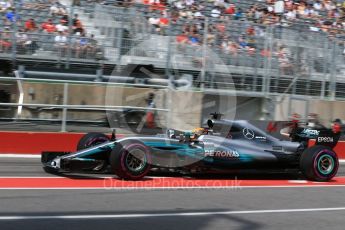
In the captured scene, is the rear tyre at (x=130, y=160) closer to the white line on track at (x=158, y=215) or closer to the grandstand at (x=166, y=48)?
the white line on track at (x=158, y=215)

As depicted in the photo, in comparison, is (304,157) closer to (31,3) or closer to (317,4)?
(31,3)

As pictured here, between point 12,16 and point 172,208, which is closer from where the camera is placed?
point 172,208

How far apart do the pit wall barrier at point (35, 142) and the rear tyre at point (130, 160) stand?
346cm

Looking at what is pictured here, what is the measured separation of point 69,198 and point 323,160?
4.75 m

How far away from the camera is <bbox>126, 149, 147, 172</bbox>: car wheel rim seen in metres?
8.35

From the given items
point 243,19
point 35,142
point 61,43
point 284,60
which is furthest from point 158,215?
point 243,19

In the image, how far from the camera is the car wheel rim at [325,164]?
9.52 m

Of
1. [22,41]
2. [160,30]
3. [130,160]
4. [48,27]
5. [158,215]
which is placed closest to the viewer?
[158,215]

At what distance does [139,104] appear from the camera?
12.6 m

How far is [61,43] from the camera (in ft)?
49.7

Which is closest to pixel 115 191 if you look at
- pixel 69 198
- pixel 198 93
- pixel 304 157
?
pixel 69 198

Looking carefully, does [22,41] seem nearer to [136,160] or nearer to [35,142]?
[35,142]

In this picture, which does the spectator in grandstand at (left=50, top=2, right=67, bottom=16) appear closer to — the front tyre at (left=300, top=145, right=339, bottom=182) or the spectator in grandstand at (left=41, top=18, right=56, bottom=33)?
the spectator in grandstand at (left=41, top=18, right=56, bottom=33)

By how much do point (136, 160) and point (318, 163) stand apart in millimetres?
3333
